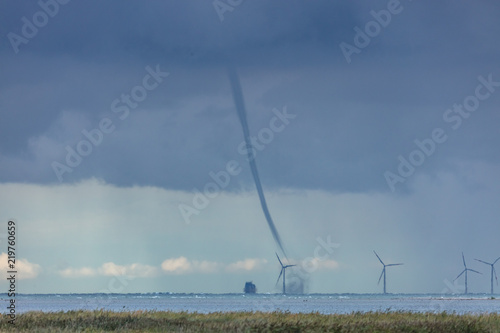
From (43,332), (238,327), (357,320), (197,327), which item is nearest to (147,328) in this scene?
(197,327)

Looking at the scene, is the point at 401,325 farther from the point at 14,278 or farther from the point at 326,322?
the point at 14,278

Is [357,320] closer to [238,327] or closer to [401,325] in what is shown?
[401,325]

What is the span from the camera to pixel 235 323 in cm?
6184

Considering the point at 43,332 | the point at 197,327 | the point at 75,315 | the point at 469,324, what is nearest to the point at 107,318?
the point at 75,315

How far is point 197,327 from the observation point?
2345 inches

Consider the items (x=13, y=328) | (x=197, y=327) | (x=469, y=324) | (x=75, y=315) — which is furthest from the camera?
(x=75, y=315)

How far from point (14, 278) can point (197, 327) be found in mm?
14763

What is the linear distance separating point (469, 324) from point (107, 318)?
2945 centimetres

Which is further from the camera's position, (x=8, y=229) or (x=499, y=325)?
(x=499, y=325)

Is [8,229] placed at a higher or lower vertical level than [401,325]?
higher

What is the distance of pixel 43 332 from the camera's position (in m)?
50.8

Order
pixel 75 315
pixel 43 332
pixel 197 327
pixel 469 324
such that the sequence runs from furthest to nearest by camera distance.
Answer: pixel 75 315, pixel 469 324, pixel 197 327, pixel 43 332

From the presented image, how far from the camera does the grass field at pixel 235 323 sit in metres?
57.2

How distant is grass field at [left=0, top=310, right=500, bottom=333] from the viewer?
57188mm
